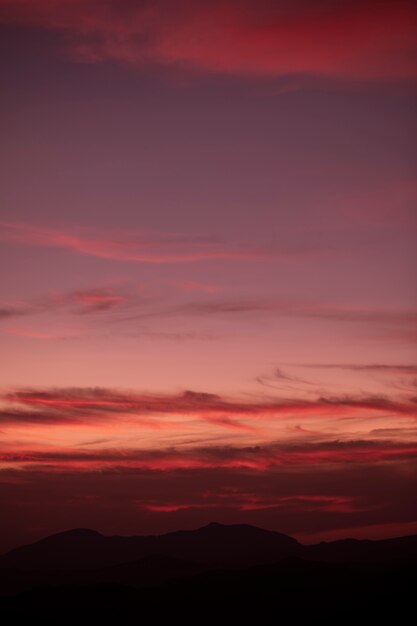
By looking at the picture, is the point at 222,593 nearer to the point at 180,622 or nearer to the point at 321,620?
the point at 180,622

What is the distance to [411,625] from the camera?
140m

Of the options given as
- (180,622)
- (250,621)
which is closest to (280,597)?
(250,621)

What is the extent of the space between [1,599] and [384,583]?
8643 cm

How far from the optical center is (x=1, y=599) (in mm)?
194125

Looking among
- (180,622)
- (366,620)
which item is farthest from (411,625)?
(180,622)

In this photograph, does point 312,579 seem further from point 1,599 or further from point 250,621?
point 1,599

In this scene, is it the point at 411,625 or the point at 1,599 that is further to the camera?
the point at 1,599

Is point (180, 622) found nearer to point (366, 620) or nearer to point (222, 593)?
point (222, 593)

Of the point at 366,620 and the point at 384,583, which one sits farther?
the point at 384,583

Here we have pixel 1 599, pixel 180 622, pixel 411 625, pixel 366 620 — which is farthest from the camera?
pixel 1 599

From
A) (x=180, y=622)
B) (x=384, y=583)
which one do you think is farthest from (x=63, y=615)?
(x=384, y=583)

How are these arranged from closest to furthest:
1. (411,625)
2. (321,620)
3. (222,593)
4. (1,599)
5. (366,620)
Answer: (411,625), (366,620), (321,620), (222,593), (1,599)

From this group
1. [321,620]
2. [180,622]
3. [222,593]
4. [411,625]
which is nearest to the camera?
[411,625]

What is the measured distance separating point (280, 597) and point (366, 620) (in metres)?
28.2
